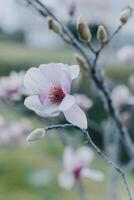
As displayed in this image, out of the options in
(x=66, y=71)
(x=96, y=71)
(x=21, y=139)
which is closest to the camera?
(x=66, y=71)

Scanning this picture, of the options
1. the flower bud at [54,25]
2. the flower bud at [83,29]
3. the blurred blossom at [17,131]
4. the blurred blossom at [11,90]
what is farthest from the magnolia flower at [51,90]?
the blurred blossom at [17,131]

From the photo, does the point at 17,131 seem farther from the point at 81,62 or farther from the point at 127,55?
the point at 81,62

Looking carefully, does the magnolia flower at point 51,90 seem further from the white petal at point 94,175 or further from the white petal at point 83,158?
the white petal at point 83,158

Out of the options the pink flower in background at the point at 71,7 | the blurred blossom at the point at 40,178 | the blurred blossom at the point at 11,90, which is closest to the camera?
the pink flower in background at the point at 71,7

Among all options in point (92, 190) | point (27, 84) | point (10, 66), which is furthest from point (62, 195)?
point (10, 66)

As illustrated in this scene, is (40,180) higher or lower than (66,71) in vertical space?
lower

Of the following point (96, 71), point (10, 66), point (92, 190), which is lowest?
point (92, 190)

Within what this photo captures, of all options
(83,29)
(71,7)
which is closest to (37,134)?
(83,29)

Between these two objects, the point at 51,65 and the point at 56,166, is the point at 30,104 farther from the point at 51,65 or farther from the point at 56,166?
the point at 56,166
